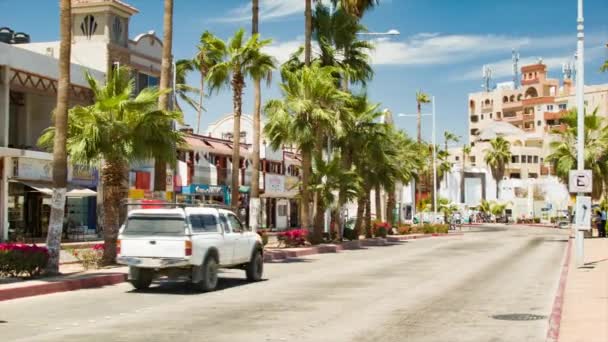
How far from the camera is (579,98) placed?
25250 millimetres

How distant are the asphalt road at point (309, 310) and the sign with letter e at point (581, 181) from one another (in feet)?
8.94

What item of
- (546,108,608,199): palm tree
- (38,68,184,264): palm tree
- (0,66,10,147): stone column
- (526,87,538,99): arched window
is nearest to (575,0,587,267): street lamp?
(38,68,184,264): palm tree

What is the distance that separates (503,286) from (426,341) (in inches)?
370

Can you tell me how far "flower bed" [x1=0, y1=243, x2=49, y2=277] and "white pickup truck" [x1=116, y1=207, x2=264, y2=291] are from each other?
8.39 ft

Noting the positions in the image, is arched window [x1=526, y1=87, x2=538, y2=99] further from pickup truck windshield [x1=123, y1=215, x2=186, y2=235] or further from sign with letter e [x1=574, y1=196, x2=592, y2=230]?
pickup truck windshield [x1=123, y1=215, x2=186, y2=235]

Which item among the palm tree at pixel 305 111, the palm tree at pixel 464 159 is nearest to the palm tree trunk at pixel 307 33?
the palm tree at pixel 305 111

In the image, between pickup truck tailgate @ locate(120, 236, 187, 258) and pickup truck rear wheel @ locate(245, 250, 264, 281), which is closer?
pickup truck tailgate @ locate(120, 236, 187, 258)

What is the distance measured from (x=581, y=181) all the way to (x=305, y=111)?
16808mm

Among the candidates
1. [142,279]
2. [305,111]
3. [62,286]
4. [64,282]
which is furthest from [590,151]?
[62,286]

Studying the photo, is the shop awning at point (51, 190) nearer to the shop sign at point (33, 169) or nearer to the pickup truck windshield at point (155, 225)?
the shop sign at point (33, 169)

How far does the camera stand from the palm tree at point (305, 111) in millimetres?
39156

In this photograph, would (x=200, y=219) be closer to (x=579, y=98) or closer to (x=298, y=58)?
(x=579, y=98)

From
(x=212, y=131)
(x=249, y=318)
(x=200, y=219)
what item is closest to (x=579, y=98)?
(x=200, y=219)

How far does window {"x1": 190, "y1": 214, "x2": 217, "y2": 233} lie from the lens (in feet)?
61.1
